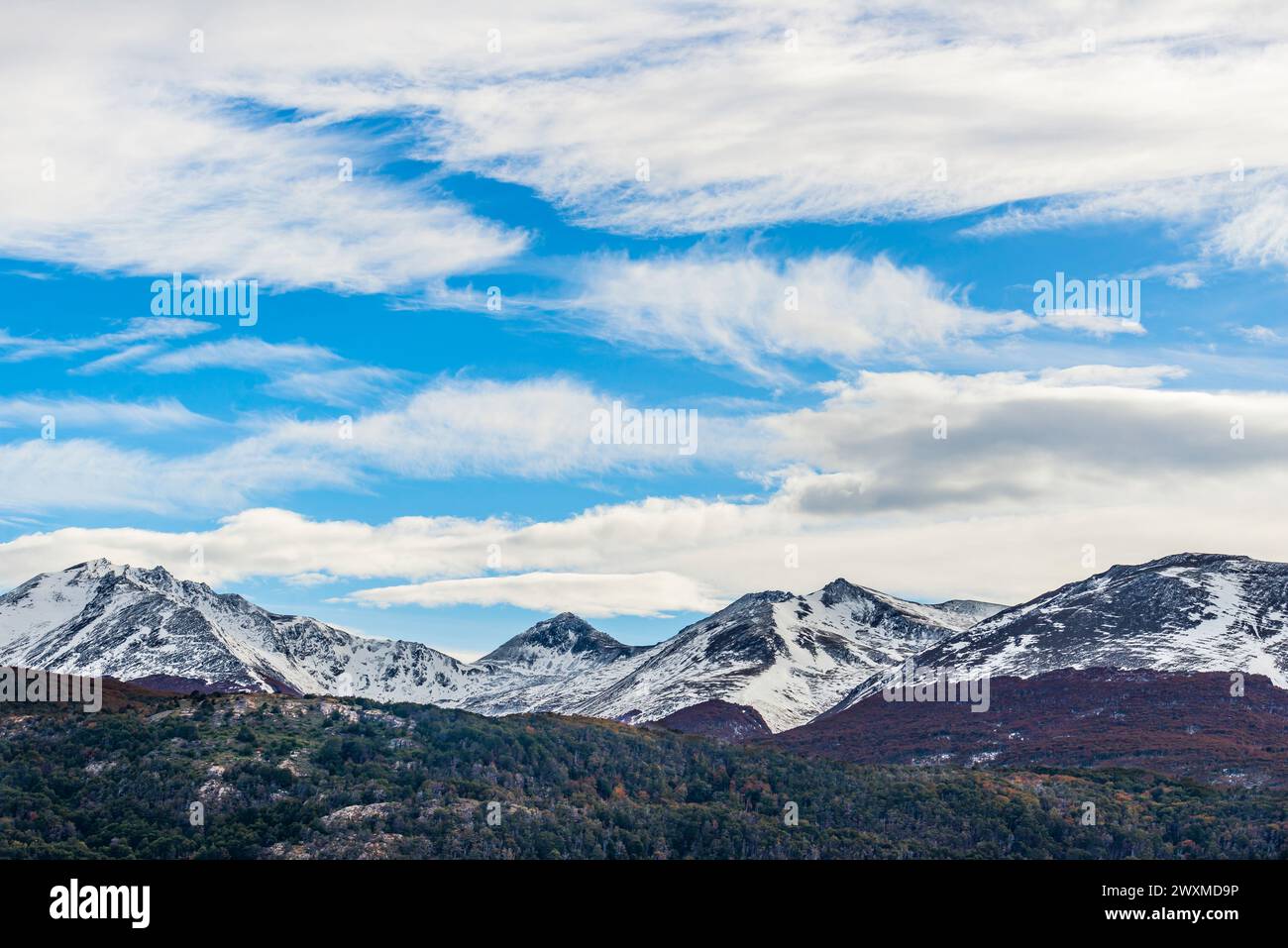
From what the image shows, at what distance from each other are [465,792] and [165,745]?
4521 cm

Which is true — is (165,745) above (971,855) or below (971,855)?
above
